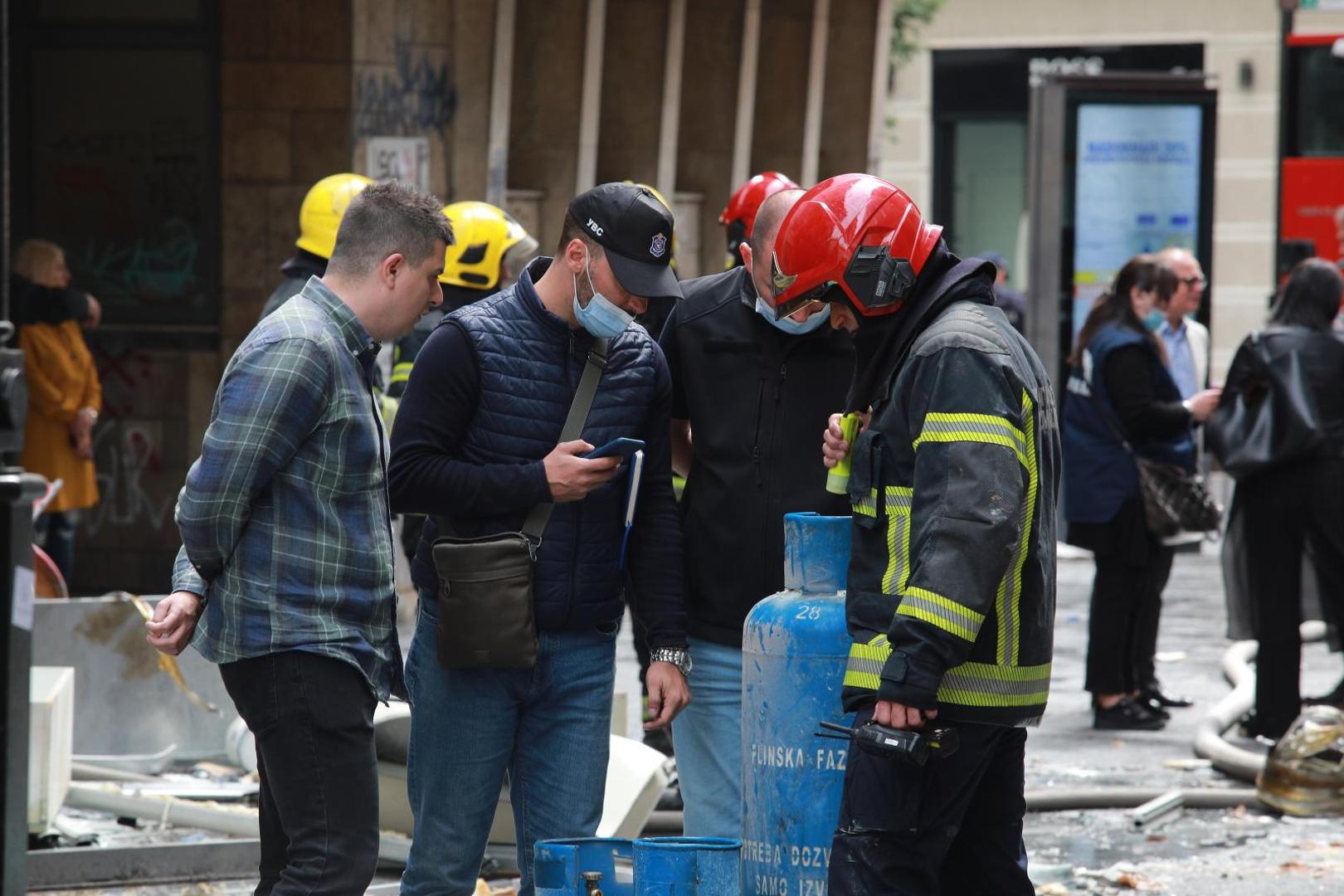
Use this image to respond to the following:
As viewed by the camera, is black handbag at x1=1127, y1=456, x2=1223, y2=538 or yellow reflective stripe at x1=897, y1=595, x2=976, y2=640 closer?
yellow reflective stripe at x1=897, y1=595, x2=976, y2=640

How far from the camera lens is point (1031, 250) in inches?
557

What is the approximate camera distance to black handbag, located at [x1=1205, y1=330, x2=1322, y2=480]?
820cm

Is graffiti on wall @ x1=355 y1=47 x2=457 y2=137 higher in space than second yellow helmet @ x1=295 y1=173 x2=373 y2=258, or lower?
higher

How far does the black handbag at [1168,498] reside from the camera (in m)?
8.86

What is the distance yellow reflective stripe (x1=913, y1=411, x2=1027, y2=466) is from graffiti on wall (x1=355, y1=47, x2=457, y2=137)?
7169 millimetres

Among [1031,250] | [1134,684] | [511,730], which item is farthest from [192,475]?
[1031,250]

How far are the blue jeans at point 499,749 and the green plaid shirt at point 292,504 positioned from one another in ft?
1.15

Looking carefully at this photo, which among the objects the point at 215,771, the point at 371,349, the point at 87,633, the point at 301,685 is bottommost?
the point at 215,771

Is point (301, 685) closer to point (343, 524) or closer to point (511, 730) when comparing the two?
point (343, 524)

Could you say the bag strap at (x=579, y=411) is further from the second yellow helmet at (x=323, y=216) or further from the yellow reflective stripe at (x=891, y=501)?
the second yellow helmet at (x=323, y=216)

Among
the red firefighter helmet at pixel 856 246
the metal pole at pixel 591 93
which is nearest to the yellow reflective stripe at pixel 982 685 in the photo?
the red firefighter helmet at pixel 856 246

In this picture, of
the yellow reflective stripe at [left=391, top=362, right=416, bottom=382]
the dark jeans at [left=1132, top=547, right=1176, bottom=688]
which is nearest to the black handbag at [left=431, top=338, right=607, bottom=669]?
the yellow reflective stripe at [left=391, top=362, right=416, bottom=382]

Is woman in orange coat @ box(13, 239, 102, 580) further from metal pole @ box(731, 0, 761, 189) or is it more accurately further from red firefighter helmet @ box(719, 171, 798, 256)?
red firefighter helmet @ box(719, 171, 798, 256)

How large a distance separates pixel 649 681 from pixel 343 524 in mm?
892
